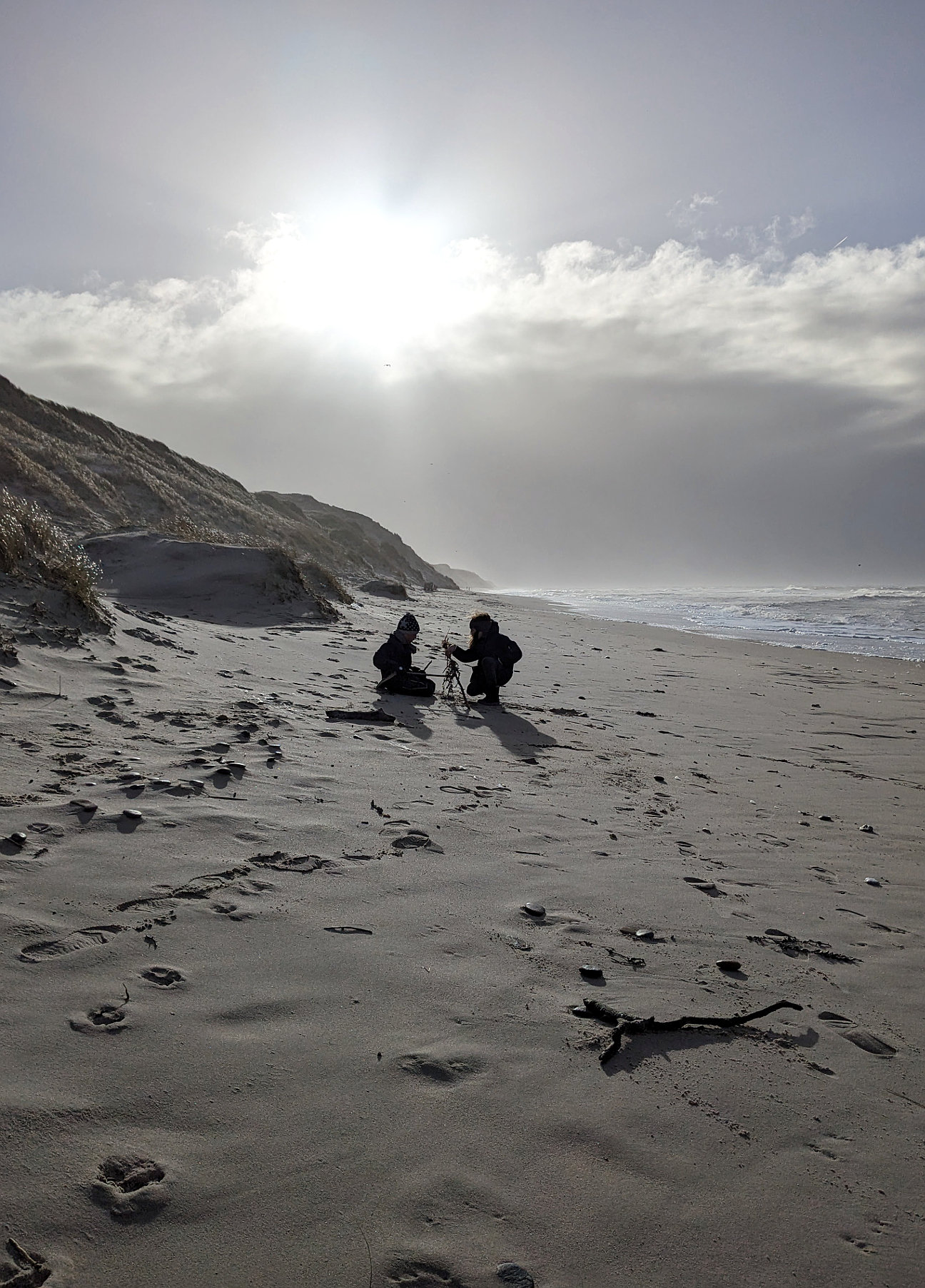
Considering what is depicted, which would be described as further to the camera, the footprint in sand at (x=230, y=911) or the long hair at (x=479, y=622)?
the long hair at (x=479, y=622)

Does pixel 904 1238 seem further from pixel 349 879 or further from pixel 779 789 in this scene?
pixel 779 789

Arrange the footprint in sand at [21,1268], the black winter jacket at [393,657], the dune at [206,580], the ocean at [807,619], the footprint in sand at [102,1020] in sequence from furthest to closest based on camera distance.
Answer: the ocean at [807,619] < the dune at [206,580] < the black winter jacket at [393,657] < the footprint in sand at [102,1020] < the footprint in sand at [21,1268]

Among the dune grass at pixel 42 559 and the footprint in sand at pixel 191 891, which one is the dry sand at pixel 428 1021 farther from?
the dune grass at pixel 42 559

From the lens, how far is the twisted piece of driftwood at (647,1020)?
8.50 ft

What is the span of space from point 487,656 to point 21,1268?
Result: 23.9 feet

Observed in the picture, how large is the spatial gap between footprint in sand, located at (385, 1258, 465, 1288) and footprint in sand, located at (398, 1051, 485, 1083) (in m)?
0.56

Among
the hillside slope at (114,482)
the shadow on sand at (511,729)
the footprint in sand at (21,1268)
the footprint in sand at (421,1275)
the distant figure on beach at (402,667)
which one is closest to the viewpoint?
the footprint in sand at (21,1268)

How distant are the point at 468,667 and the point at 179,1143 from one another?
10.6 m

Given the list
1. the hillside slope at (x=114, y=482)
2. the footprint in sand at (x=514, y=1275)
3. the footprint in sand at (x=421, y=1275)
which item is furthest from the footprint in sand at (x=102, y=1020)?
the hillside slope at (x=114, y=482)

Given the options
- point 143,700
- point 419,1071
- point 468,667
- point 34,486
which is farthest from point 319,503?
point 419,1071

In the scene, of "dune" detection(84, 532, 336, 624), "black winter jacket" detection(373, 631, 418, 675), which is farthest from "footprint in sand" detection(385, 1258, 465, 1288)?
"dune" detection(84, 532, 336, 624)

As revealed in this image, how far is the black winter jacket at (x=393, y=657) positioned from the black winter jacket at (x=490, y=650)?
634 millimetres

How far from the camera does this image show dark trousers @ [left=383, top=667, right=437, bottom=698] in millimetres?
8477

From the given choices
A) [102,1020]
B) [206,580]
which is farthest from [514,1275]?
[206,580]
